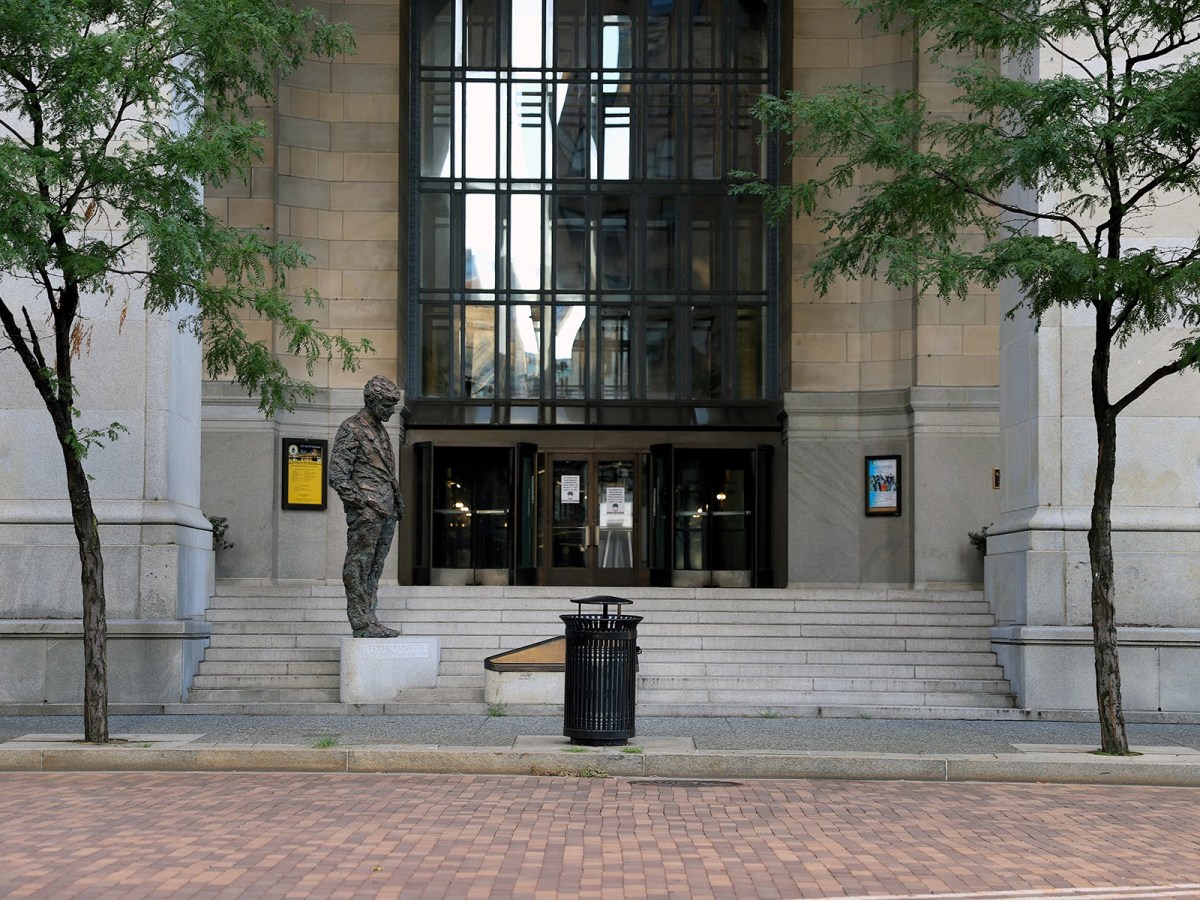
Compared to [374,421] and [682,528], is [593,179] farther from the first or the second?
[374,421]

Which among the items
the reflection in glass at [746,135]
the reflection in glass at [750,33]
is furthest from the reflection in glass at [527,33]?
the reflection in glass at [746,135]

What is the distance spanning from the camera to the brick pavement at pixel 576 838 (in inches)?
308

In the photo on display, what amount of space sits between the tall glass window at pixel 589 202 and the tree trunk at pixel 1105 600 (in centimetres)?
1619

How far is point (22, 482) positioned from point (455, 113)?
15.0 metres

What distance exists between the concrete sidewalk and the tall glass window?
1596 centimetres

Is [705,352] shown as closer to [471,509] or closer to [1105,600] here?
[471,509]

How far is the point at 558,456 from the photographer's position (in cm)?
3045

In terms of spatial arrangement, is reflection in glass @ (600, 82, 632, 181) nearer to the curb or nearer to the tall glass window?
the tall glass window

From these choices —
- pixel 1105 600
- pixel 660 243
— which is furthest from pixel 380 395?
pixel 660 243

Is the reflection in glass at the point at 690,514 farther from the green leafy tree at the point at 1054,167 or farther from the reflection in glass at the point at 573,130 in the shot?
the green leafy tree at the point at 1054,167

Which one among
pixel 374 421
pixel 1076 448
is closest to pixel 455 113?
pixel 374 421

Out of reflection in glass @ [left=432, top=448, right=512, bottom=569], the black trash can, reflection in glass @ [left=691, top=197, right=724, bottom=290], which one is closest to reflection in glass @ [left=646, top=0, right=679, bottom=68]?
reflection in glass @ [left=691, top=197, right=724, bottom=290]

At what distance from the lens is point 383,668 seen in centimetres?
1738

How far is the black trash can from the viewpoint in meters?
A: 13.3
